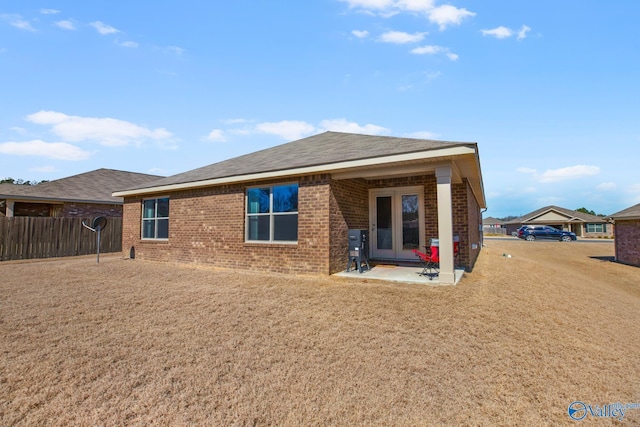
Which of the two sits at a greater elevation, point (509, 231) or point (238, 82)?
point (238, 82)

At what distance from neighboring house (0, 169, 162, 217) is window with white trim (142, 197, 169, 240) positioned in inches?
278

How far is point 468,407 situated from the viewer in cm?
285

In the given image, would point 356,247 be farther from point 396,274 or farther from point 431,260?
point 431,260

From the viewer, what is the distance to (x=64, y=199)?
1619cm

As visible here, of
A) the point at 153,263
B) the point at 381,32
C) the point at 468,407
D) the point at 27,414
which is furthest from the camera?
the point at 153,263

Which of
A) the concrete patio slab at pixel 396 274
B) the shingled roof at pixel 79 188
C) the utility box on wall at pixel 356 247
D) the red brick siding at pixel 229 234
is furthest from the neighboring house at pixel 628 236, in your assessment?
the shingled roof at pixel 79 188

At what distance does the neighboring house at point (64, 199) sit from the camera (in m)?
15.8

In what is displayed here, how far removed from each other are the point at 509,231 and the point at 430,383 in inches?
2399

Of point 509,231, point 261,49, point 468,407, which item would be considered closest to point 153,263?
point 261,49

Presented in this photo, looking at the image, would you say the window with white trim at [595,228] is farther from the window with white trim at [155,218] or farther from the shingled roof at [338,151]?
the window with white trim at [155,218]

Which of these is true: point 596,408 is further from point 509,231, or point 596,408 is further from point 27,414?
point 509,231

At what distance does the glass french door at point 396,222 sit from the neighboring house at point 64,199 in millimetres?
15617

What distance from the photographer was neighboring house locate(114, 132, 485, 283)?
23.7ft

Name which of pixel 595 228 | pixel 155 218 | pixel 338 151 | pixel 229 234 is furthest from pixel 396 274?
pixel 595 228
